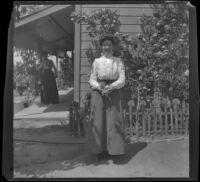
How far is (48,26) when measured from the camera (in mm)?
7648

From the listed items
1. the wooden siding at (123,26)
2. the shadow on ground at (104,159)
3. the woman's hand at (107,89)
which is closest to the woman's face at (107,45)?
the woman's hand at (107,89)

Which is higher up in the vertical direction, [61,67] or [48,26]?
[48,26]

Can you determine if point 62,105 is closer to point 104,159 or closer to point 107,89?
point 104,159

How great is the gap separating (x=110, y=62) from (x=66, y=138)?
230 centimetres

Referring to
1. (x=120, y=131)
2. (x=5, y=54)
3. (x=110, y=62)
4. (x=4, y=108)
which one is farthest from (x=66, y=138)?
(x=5, y=54)

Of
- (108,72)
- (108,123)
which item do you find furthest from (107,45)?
(108,123)

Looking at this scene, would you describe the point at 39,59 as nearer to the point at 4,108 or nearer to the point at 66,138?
the point at 66,138

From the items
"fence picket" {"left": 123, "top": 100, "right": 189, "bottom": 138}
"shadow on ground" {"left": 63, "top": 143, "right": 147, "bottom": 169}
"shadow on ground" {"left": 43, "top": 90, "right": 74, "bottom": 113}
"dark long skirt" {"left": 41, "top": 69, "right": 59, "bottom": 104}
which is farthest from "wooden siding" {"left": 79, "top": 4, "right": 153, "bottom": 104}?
"dark long skirt" {"left": 41, "top": 69, "right": 59, "bottom": 104}

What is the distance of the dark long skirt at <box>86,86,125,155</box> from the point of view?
4.24 meters

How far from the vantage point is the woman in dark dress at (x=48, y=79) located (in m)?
8.86

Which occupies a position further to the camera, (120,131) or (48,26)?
(48,26)

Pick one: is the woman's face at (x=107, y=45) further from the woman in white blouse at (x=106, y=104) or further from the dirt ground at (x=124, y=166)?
the dirt ground at (x=124, y=166)

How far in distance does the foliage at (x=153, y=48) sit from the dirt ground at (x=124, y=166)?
5.41ft

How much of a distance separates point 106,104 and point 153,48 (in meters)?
2.30
